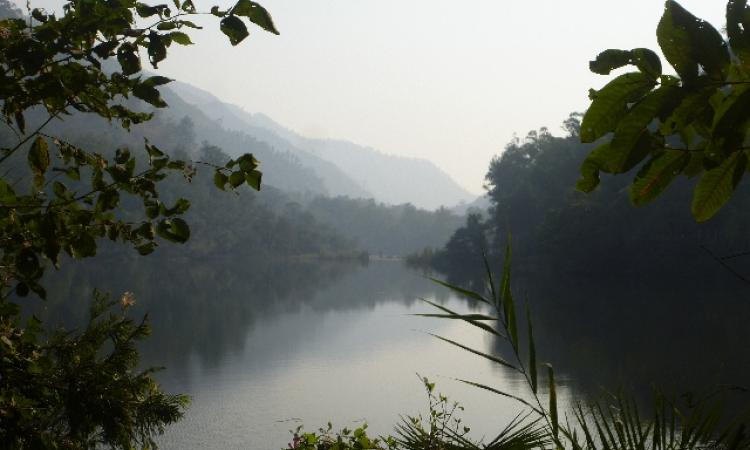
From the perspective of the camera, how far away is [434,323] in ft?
81.2

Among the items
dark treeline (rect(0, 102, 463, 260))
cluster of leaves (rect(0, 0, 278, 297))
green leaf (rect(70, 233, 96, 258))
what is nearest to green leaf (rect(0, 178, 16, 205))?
cluster of leaves (rect(0, 0, 278, 297))

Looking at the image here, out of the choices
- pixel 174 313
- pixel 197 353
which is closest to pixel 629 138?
pixel 197 353

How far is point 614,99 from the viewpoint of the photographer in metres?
0.84

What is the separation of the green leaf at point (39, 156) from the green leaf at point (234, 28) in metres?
0.47

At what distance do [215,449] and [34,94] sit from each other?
9.46 m

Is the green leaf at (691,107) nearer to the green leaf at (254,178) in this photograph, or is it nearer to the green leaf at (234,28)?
the green leaf at (234,28)

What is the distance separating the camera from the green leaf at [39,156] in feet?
5.07

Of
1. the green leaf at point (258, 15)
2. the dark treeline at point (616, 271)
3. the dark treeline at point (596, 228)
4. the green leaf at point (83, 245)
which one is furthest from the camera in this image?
the dark treeline at point (596, 228)

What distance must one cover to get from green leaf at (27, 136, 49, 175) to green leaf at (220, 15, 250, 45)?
47 cm

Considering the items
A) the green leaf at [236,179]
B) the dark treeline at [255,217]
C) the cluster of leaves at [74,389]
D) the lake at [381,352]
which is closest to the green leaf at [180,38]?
the green leaf at [236,179]

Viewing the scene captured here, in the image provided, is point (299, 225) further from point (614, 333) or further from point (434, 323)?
point (614, 333)

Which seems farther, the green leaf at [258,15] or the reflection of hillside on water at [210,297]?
the reflection of hillside on water at [210,297]

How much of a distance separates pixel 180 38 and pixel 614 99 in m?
1.01

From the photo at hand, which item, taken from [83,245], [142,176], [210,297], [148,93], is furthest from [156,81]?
[210,297]
